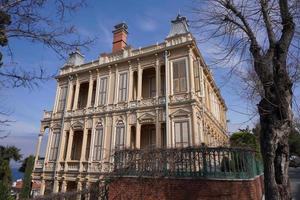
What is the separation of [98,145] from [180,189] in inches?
469

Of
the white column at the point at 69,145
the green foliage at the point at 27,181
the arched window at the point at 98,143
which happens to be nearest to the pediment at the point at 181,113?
the arched window at the point at 98,143

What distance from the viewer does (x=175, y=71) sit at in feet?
56.4

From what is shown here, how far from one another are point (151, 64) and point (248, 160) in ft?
38.6

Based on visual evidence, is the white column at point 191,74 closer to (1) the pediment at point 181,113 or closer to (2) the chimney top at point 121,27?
(1) the pediment at point 181,113

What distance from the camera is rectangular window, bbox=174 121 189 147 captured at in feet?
49.8

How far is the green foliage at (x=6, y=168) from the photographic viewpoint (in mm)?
7962

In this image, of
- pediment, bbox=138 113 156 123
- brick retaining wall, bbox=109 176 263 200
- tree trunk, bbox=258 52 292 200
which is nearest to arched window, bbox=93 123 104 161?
pediment, bbox=138 113 156 123

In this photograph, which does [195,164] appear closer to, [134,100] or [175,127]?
[175,127]

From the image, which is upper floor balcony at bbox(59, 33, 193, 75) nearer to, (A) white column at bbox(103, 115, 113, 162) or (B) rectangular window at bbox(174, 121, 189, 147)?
(A) white column at bbox(103, 115, 113, 162)

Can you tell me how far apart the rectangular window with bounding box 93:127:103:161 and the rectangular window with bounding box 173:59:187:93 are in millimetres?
6962

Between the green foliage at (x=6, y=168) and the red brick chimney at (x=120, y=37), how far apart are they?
12419mm

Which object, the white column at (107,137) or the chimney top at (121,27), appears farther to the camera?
the chimney top at (121,27)

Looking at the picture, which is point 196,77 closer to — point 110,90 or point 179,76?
point 179,76

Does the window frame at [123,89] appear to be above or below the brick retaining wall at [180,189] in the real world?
above
